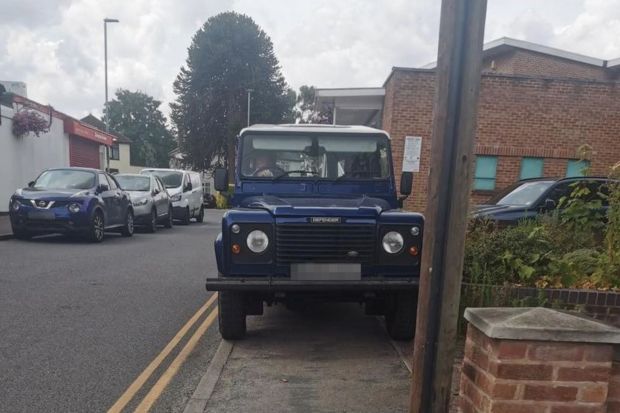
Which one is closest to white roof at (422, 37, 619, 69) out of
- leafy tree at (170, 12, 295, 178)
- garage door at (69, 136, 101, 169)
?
garage door at (69, 136, 101, 169)

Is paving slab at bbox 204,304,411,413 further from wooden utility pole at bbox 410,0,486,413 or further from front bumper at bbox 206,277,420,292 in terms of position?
wooden utility pole at bbox 410,0,486,413

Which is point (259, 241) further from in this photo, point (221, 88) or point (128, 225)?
point (221, 88)

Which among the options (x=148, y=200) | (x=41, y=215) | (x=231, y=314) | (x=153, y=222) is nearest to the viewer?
(x=231, y=314)

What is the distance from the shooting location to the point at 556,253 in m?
4.89

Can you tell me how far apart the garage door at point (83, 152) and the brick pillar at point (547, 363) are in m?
23.4

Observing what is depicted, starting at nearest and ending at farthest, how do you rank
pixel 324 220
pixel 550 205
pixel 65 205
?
1. pixel 324 220
2. pixel 550 205
3. pixel 65 205

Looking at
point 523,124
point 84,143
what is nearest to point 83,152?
point 84,143

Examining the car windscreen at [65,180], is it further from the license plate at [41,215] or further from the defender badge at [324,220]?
the defender badge at [324,220]

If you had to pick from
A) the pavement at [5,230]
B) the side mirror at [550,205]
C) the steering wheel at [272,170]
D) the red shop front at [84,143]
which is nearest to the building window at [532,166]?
the side mirror at [550,205]

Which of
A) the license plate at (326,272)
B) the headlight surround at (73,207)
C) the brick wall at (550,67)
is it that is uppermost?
the brick wall at (550,67)

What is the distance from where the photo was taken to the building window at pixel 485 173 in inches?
542

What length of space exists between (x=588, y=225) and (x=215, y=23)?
1646 inches

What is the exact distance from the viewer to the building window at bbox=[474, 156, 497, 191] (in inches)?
542

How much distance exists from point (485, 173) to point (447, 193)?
12.3 meters
